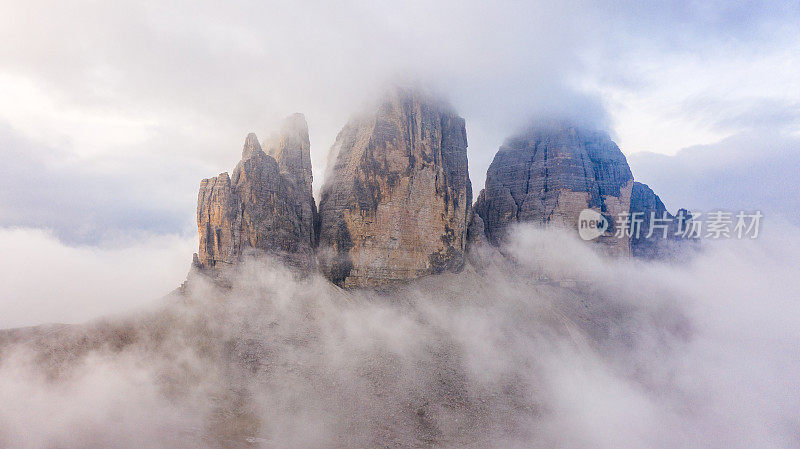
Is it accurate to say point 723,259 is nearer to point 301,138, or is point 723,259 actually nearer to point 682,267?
point 682,267

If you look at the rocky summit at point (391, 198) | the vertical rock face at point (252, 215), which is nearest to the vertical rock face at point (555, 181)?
the rocky summit at point (391, 198)

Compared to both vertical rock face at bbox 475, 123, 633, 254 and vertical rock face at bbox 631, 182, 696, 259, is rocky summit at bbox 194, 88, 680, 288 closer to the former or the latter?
vertical rock face at bbox 475, 123, 633, 254

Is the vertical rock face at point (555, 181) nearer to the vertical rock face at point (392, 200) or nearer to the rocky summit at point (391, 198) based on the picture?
the rocky summit at point (391, 198)

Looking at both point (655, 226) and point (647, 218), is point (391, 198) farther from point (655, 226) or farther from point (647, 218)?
point (655, 226)

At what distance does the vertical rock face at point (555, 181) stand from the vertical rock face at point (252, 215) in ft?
138

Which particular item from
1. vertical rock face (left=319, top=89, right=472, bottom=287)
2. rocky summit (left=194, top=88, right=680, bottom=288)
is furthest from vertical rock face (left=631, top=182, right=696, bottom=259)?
vertical rock face (left=319, top=89, right=472, bottom=287)

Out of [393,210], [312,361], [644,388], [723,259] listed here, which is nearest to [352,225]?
[393,210]

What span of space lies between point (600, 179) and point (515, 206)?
667 inches

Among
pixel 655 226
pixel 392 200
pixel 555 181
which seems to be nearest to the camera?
pixel 392 200

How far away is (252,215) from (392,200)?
67.7ft

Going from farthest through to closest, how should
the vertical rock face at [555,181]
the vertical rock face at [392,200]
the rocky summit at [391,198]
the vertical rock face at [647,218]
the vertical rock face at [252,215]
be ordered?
the vertical rock face at [647,218], the vertical rock face at [555,181], the vertical rock face at [392,200], the rocky summit at [391,198], the vertical rock face at [252,215]

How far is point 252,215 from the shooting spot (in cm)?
5756

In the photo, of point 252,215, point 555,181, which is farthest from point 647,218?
point 252,215

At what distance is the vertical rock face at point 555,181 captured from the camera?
86000mm
